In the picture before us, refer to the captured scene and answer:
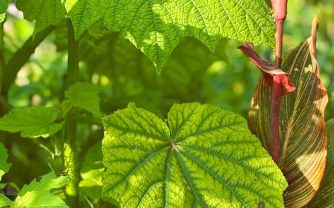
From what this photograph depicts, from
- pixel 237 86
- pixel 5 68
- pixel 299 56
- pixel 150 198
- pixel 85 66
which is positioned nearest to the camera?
pixel 150 198

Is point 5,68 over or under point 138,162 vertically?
over

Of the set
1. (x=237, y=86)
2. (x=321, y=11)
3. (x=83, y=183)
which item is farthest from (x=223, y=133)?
(x=321, y=11)

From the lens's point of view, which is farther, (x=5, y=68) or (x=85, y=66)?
(x=85, y=66)

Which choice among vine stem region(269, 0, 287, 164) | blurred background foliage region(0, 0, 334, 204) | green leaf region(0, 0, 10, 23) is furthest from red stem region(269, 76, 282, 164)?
green leaf region(0, 0, 10, 23)

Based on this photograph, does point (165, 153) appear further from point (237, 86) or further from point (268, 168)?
point (237, 86)

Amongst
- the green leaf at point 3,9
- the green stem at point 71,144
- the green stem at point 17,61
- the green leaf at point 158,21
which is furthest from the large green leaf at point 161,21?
the green stem at point 17,61

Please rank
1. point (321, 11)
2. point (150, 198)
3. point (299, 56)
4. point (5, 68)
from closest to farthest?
point (150, 198) → point (299, 56) → point (5, 68) → point (321, 11)

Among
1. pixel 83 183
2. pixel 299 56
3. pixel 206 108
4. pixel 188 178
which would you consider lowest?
pixel 83 183

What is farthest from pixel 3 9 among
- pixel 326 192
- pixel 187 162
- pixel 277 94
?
pixel 326 192
